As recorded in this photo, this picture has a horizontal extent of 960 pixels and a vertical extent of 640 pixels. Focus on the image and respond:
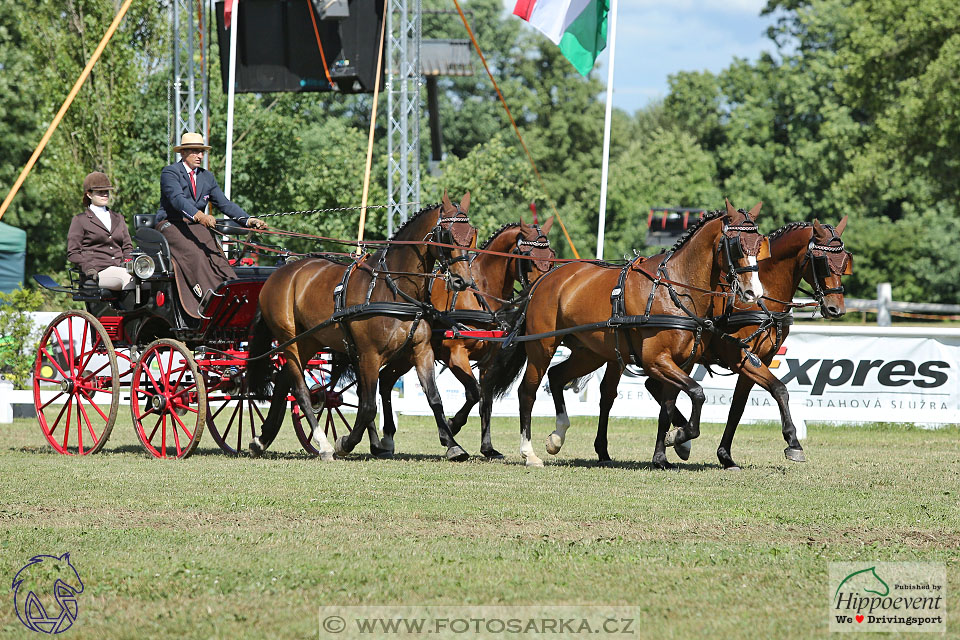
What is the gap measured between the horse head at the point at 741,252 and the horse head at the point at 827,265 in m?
0.85

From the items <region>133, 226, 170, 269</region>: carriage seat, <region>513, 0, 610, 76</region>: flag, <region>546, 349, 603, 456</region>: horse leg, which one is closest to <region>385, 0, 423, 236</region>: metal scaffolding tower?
<region>513, 0, 610, 76</region>: flag

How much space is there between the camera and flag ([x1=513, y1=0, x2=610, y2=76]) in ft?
57.4

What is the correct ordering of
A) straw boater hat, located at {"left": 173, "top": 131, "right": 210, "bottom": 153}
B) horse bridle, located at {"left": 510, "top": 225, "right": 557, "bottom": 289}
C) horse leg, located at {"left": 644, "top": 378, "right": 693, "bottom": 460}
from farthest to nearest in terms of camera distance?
horse bridle, located at {"left": 510, "top": 225, "right": 557, "bottom": 289} → straw boater hat, located at {"left": 173, "top": 131, "right": 210, "bottom": 153} → horse leg, located at {"left": 644, "top": 378, "right": 693, "bottom": 460}

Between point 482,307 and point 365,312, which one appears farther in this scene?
point 482,307

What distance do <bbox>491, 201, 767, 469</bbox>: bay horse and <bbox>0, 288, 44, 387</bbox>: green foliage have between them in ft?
27.3

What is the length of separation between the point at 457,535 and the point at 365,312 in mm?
4397

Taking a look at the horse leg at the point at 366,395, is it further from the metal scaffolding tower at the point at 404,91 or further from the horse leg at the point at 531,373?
the metal scaffolding tower at the point at 404,91

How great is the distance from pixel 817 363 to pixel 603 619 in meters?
12.1

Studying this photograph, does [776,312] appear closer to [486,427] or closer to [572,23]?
[486,427]

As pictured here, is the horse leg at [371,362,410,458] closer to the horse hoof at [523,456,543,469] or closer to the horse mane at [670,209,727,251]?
the horse hoof at [523,456,543,469]

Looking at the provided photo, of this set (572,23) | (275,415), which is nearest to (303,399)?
(275,415)

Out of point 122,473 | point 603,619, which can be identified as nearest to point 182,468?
point 122,473

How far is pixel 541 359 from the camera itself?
Result: 37.9ft

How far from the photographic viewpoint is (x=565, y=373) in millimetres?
12289
